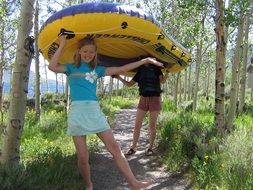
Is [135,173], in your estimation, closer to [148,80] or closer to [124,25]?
[148,80]

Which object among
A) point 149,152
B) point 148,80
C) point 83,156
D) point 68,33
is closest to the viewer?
point 83,156

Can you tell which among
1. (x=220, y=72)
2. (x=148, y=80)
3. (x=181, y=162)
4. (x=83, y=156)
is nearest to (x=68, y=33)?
(x=83, y=156)

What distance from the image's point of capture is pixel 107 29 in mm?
5863

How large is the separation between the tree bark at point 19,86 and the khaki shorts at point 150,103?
2800 millimetres

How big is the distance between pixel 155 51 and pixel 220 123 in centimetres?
201

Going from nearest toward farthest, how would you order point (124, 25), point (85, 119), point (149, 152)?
point (85, 119) < point (124, 25) < point (149, 152)

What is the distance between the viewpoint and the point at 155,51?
7422mm

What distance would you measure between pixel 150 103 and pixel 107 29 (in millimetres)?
1945

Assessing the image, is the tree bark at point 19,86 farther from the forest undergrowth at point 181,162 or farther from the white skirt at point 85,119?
the white skirt at point 85,119

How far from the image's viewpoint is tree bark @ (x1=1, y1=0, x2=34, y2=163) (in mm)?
5004

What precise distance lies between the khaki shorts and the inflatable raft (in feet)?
2.77

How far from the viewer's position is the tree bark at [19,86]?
5004mm

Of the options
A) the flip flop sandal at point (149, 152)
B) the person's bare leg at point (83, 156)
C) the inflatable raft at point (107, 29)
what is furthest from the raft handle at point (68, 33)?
the flip flop sandal at point (149, 152)

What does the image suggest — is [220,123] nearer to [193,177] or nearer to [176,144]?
[176,144]
